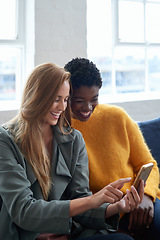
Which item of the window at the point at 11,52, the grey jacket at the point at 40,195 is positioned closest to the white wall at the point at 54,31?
the window at the point at 11,52

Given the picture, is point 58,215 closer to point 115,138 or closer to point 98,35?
point 115,138

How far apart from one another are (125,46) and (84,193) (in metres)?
2.35

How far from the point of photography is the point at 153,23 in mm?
3906

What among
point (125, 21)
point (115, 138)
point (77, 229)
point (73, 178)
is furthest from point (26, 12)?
point (77, 229)

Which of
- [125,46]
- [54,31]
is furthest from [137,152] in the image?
[125,46]

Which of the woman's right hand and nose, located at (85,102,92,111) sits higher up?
nose, located at (85,102,92,111)

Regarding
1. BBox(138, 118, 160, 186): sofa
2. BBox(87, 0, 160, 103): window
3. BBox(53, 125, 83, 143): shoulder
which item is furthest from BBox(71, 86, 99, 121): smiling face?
BBox(87, 0, 160, 103): window

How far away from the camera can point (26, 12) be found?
288 cm

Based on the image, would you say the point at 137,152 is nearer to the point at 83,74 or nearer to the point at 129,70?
the point at 83,74

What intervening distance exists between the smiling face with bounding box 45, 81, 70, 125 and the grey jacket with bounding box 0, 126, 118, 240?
136 millimetres

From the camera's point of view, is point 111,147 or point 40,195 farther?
point 111,147

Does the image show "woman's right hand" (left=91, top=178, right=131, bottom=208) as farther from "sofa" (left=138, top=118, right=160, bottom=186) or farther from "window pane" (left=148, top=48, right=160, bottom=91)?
"window pane" (left=148, top=48, right=160, bottom=91)

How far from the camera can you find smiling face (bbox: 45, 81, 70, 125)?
1.52 meters

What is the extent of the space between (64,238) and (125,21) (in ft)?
8.90
